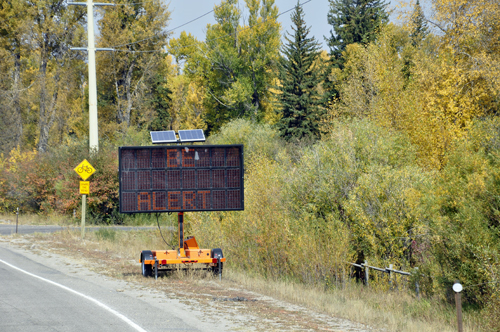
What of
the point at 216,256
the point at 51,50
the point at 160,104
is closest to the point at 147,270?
the point at 216,256

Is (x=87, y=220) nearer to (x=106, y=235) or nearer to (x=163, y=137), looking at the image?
(x=106, y=235)

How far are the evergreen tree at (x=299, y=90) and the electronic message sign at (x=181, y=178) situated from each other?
33.4 metres

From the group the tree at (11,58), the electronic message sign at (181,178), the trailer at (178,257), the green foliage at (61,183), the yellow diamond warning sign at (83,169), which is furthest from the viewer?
the tree at (11,58)

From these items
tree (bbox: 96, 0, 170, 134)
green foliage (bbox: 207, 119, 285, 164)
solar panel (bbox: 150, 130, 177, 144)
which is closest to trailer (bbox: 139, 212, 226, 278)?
solar panel (bbox: 150, 130, 177, 144)

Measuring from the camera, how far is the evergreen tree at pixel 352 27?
50688 mm

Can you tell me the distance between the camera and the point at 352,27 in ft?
170

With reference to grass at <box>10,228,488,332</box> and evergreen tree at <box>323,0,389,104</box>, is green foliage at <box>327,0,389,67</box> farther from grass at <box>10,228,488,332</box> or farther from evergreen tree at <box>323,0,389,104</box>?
grass at <box>10,228,488,332</box>

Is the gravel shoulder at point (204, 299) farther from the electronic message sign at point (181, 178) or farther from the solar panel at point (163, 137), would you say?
the solar panel at point (163, 137)

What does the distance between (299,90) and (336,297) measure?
120 ft

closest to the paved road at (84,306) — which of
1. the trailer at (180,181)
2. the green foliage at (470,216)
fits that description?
the trailer at (180,181)

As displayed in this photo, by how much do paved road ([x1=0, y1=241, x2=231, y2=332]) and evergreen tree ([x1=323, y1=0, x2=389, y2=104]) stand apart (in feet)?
123

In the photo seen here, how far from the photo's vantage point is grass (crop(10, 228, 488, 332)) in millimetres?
10922

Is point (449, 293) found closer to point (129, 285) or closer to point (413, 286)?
point (413, 286)

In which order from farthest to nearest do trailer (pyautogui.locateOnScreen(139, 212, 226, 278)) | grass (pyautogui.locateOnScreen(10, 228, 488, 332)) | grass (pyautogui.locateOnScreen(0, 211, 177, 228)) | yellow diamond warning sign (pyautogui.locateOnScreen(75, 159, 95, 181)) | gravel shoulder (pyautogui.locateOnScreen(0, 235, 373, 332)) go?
grass (pyautogui.locateOnScreen(0, 211, 177, 228)) < yellow diamond warning sign (pyautogui.locateOnScreen(75, 159, 95, 181)) < trailer (pyautogui.locateOnScreen(139, 212, 226, 278)) < grass (pyautogui.locateOnScreen(10, 228, 488, 332)) < gravel shoulder (pyautogui.locateOnScreen(0, 235, 373, 332))
